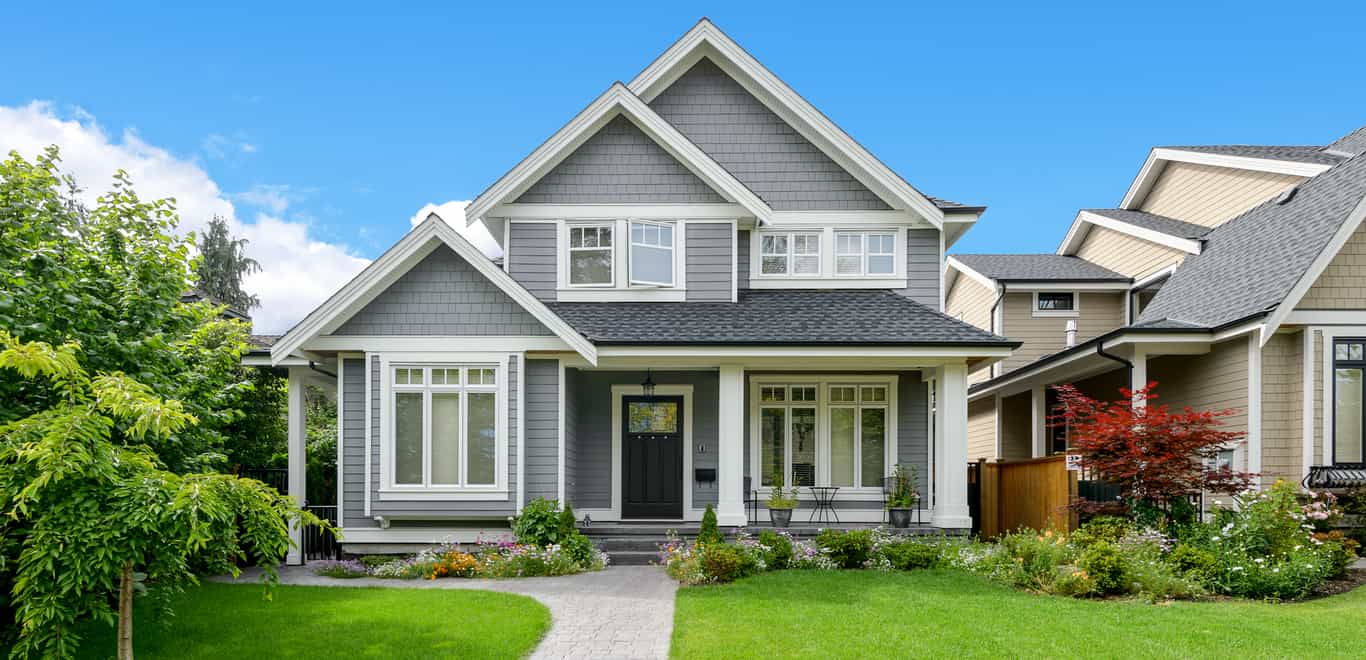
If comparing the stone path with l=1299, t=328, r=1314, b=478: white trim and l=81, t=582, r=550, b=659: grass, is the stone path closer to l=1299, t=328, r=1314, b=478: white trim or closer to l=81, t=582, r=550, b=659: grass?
l=81, t=582, r=550, b=659: grass

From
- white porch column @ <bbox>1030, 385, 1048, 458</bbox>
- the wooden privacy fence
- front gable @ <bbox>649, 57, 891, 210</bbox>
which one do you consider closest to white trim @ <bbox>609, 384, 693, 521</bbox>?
front gable @ <bbox>649, 57, 891, 210</bbox>

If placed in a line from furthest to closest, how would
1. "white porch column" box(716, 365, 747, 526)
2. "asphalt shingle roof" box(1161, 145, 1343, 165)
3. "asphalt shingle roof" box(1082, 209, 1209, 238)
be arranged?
"asphalt shingle roof" box(1082, 209, 1209, 238) < "asphalt shingle roof" box(1161, 145, 1343, 165) < "white porch column" box(716, 365, 747, 526)

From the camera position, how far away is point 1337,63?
20031 millimetres

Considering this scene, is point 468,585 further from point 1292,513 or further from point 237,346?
point 1292,513

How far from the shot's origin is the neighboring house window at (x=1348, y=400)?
1181 centimetres

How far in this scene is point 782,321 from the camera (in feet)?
44.7

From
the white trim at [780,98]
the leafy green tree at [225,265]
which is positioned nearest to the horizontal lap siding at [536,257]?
the white trim at [780,98]

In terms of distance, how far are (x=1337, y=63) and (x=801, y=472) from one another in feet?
52.7

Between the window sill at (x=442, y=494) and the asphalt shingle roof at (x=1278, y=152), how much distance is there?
1486 cm

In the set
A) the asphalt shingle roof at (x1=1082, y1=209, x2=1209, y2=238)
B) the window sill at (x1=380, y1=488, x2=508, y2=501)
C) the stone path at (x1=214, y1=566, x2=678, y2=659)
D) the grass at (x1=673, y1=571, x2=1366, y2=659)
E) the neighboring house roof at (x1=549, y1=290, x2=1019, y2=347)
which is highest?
the asphalt shingle roof at (x1=1082, y1=209, x2=1209, y2=238)

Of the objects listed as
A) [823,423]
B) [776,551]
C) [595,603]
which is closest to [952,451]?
[823,423]

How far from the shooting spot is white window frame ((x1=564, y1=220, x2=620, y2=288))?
14578 millimetres

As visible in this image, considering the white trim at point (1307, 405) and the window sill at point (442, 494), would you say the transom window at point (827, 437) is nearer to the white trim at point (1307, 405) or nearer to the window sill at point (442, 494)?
the window sill at point (442, 494)

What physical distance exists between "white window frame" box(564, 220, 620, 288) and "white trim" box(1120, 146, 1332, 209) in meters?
11.9
